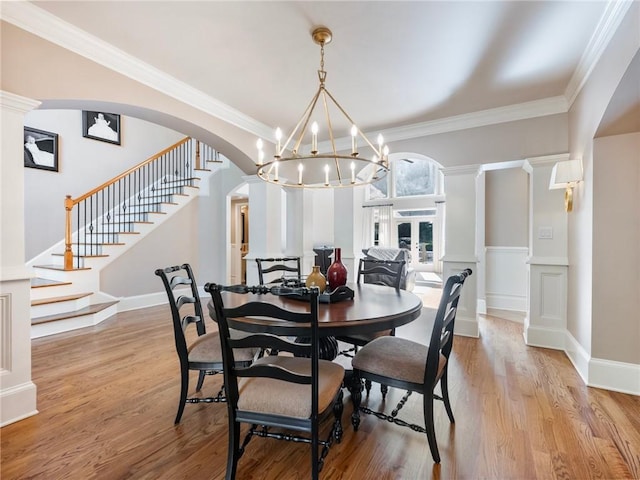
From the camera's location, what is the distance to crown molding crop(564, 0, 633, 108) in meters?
1.90

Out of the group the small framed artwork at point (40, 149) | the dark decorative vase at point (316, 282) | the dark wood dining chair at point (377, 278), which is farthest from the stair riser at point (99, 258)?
the dark wood dining chair at point (377, 278)

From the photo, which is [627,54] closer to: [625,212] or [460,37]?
[460,37]

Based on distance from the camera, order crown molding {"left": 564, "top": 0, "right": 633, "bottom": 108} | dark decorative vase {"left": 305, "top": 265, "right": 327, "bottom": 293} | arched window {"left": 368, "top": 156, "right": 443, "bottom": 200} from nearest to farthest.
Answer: crown molding {"left": 564, "top": 0, "right": 633, "bottom": 108} → dark decorative vase {"left": 305, "top": 265, "right": 327, "bottom": 293} → arched window {"left": 368, "top": 156, "right": 443, "bottom": 200}

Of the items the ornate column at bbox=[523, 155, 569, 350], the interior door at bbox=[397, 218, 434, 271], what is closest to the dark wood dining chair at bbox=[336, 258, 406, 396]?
the ornate column at bbox=[523, 155, 569, 350]

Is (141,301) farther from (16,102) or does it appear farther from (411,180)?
(411,180)

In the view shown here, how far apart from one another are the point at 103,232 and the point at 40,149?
1.54 metres

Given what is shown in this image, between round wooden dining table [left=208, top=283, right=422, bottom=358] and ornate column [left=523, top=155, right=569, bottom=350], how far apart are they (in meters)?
2.10

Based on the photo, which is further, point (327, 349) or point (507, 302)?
point (507, 302)

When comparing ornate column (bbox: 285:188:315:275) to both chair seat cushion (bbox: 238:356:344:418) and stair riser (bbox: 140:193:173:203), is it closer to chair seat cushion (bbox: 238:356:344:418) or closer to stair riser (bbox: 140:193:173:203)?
stair riser (bbox: 140:193:173:203)

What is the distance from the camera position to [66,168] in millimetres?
5207

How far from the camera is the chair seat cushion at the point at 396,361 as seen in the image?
169cm

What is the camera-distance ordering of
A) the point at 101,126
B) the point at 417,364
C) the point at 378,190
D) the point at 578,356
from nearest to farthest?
the point at 417,364 → the point at 578,356 → the point at 101,126 → the point at 378,190

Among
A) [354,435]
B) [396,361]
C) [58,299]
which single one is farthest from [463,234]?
[58,299]

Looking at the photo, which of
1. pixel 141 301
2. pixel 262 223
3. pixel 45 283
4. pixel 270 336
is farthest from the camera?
pixel 141 301
